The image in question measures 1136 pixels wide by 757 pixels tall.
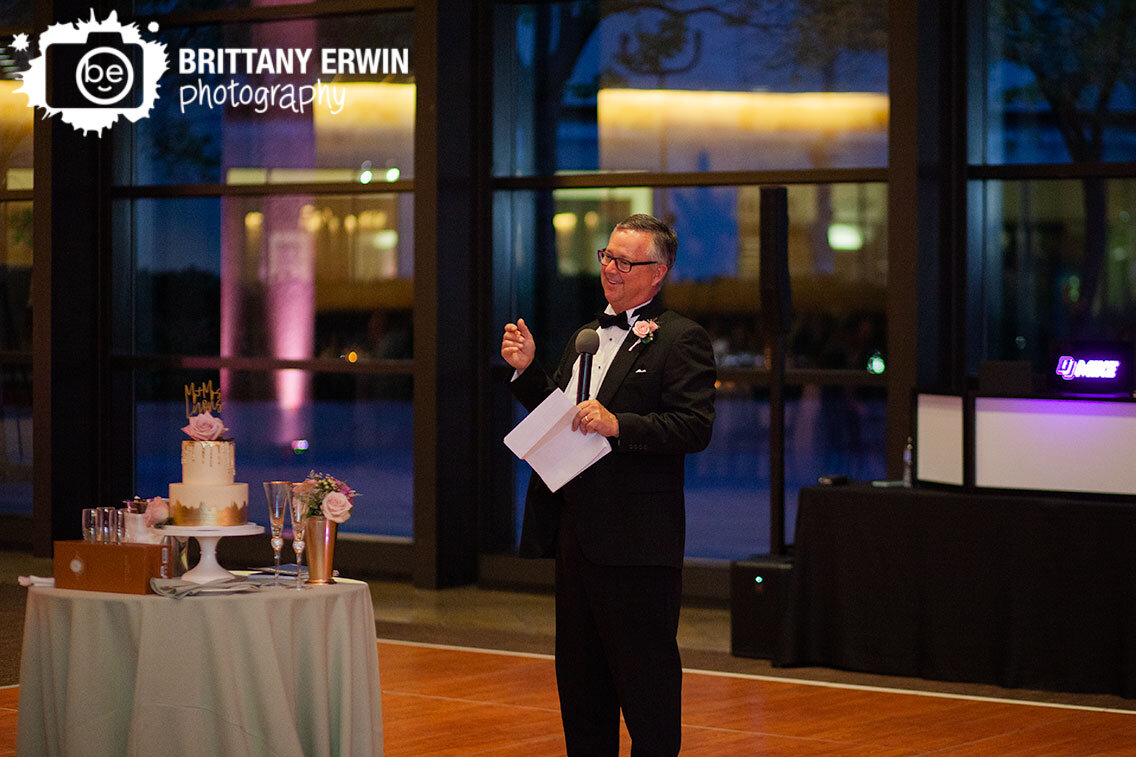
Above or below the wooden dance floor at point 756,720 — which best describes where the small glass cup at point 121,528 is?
above

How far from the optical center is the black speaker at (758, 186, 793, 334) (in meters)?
6.93

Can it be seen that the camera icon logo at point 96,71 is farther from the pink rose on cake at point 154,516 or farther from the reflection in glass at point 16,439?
the pink rose on cake at point 154,516

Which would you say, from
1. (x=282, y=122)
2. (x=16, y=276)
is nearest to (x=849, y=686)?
(x=282, y=122)

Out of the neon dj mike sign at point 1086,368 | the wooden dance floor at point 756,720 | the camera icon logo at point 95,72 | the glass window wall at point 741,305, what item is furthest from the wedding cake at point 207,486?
the camera icon logo at point 95,72

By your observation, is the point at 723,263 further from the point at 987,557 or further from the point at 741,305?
the point at 987,557

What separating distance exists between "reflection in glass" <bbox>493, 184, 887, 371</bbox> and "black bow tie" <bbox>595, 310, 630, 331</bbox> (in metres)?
4.33

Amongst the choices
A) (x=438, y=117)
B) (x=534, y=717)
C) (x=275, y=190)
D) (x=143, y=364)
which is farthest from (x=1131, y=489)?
(x=143, y=364)

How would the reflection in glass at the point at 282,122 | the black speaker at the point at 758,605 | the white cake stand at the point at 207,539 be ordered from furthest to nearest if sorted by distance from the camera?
the reflection in glass at the point at 282,122 < the black speaker at the point at 758,605 < the white cake stand at the point at 207,539

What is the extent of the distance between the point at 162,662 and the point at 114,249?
6.63 metres

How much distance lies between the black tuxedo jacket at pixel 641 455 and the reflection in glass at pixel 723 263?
437 cm

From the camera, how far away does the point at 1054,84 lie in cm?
783

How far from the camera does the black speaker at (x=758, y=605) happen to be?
6.74 meters

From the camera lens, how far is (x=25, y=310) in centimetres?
1034

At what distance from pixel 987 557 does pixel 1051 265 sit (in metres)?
2.24
